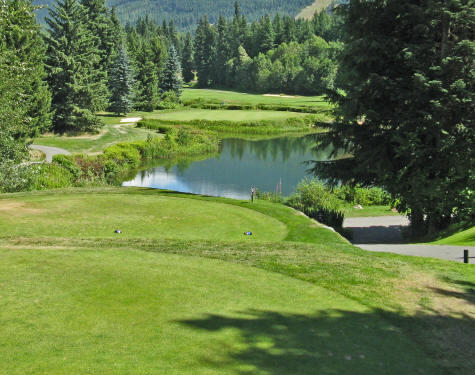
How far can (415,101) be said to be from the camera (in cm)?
2033

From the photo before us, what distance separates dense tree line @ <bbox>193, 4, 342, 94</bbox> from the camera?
422 feet

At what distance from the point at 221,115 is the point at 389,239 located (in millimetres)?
65007

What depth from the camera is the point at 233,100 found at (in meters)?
111

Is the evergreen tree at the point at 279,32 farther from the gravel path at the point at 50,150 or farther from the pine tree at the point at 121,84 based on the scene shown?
the gravel path at the point at 50,150

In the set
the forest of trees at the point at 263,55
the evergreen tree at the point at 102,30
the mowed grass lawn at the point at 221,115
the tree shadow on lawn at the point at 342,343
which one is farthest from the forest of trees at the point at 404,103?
the forest of trees at the point at 263,55

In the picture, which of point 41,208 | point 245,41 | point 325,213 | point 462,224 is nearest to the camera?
point 41,208

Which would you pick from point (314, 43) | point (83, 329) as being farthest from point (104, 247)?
point (314, 43)

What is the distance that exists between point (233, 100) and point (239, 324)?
348 feet

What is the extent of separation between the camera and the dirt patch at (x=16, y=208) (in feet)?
58.3

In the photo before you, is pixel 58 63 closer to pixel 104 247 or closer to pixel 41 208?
pixel 41 208

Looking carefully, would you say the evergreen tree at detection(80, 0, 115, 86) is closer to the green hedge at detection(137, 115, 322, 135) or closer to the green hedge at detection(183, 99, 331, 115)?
the green hedge at detection(183, 99, 331, 115)

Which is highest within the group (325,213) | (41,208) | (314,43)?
(314,43)

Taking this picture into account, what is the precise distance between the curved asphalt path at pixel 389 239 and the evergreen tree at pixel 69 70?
40460 millimetres

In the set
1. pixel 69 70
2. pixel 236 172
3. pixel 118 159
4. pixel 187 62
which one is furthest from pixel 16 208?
pixel 187 62
